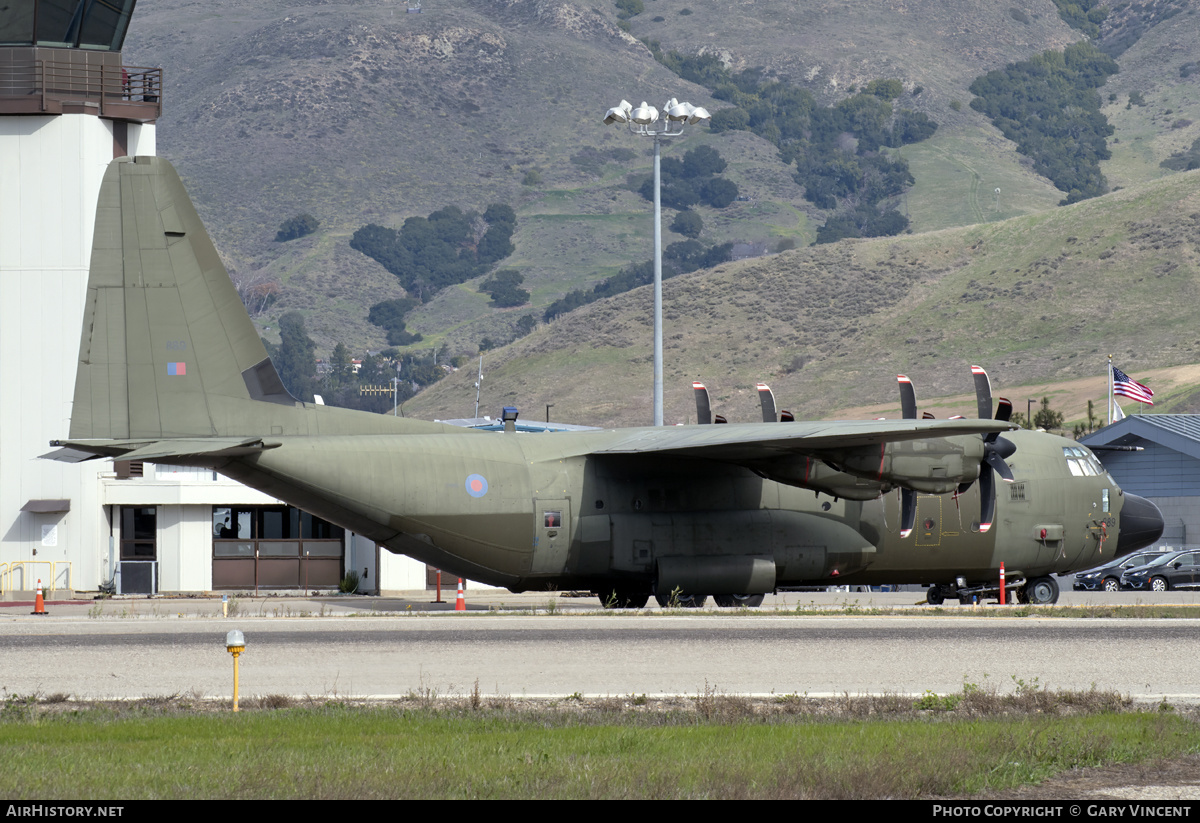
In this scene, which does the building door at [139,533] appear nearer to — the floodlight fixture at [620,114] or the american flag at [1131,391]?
the floodlight fixture at [620,114]

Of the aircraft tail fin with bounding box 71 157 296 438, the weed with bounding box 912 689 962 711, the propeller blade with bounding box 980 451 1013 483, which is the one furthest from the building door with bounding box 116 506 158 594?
the weed with bounding box 912 689 962 711

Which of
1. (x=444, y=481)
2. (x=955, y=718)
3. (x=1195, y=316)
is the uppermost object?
(x=1195, y=316)

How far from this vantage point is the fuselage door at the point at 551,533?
29188 millimetres

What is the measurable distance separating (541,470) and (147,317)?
8699 millimetres

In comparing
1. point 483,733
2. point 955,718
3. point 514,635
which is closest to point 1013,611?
point 514,635

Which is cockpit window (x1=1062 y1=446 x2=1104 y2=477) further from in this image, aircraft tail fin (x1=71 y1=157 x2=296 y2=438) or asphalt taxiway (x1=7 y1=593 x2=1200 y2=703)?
aircraft tail fin (x1=71 y1=157 x2=296 y2=438)

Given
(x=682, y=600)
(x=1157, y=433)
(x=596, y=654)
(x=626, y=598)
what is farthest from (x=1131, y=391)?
(x=596, y=654)

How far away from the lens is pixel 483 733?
14883 mm

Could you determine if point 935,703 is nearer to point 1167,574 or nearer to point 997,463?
point 997,463

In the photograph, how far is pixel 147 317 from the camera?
27.3m

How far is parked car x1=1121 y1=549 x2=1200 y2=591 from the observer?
48.6 meters
